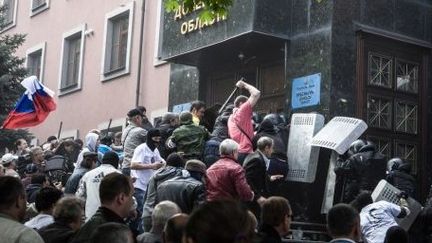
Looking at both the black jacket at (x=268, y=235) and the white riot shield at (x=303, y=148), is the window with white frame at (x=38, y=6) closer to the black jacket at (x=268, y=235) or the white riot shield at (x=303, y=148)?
the white riot shield at (x=303, y=148)

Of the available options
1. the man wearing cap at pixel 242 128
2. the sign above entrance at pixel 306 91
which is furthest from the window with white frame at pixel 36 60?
the man wearing cap at pixel 242 128

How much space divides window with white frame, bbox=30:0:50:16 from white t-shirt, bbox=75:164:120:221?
1921cm

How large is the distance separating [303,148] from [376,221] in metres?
3.27

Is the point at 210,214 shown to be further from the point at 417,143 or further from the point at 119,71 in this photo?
the point at 119,71

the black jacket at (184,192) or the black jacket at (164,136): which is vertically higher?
the black jacket at (164,136)

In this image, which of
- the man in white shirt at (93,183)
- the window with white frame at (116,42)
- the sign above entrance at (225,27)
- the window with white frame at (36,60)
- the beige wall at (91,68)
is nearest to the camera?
the man in white shirt at (93,183)

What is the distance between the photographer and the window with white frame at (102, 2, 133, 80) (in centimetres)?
2378

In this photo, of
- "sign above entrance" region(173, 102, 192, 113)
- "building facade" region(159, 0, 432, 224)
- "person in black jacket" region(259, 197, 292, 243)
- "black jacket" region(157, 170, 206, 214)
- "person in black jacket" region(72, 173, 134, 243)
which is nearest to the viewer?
"person in black jacket" region(72, 173, 134, 243)

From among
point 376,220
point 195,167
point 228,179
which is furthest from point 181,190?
point 376,220

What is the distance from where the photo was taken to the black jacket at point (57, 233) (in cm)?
635

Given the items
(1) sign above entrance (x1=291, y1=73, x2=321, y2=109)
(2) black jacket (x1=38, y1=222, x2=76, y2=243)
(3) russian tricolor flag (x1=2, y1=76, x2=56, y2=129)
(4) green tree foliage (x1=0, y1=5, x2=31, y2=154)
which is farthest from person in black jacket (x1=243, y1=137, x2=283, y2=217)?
(4) green tree foliage (x1=0, y1=5, x2=31, y2=154)

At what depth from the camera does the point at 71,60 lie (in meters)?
27.4

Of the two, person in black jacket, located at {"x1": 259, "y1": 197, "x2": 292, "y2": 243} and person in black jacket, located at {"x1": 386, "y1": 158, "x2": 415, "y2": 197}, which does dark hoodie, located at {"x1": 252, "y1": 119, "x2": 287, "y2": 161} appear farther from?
person in black jacket, located at {"x1": 259, "y1": 197, "x2": 292, "y2": 243}

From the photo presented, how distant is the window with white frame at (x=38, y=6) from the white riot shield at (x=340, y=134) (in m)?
18.0
